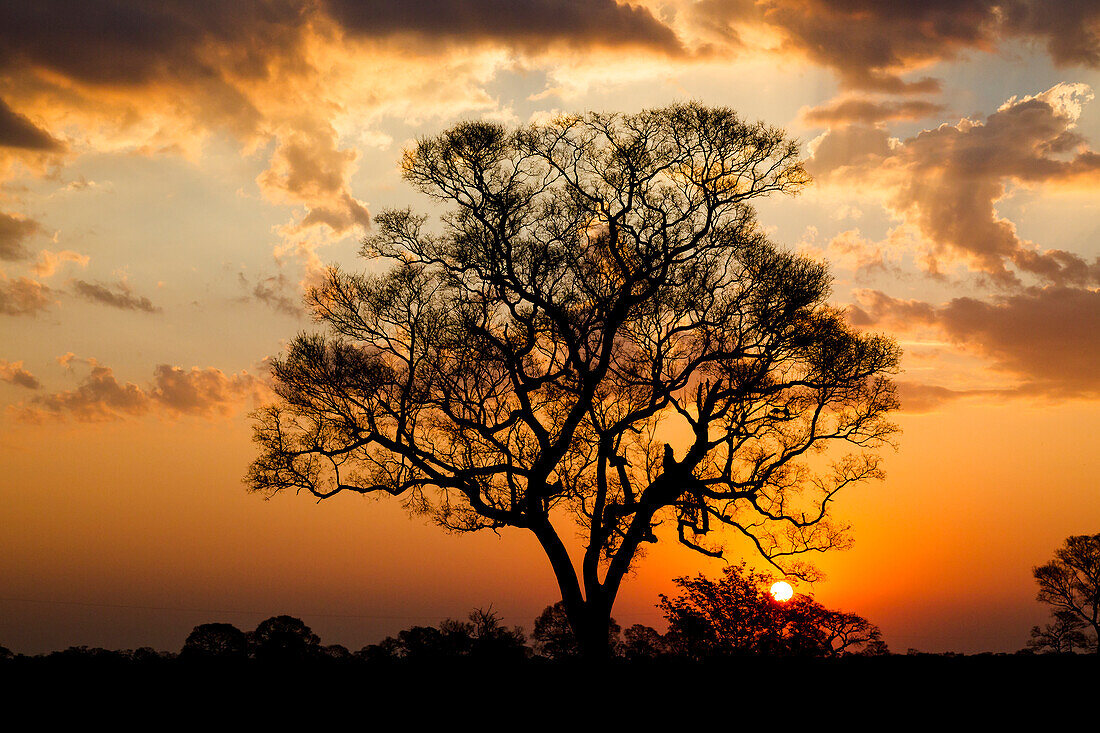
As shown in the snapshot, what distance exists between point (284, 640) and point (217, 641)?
183cm

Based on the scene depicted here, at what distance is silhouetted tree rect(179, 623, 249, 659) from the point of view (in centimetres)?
1909

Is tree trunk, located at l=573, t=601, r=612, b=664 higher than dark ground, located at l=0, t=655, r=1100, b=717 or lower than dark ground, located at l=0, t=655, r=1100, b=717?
higher

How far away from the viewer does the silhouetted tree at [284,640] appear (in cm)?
1964

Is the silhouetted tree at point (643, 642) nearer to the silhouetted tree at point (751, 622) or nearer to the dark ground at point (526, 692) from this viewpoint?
the silhouetted tree at point (751, 622)

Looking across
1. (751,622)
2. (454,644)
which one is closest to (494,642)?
(454,644)

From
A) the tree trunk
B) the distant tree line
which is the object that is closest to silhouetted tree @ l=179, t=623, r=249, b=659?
the distant tree line

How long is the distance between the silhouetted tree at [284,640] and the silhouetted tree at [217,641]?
1.19 feet

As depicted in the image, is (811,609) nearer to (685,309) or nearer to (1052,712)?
(685,309)

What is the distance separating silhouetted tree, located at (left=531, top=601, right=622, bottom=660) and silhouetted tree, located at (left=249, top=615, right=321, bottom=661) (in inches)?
248

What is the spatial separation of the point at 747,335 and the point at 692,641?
435 inches

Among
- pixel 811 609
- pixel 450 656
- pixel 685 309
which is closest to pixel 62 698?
pixel 450 656

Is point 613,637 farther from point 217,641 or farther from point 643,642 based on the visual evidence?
point 217,641

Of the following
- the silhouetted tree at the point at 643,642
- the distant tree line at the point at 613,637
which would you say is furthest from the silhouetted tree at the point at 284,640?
the silhouetted tree at the point at 643,642

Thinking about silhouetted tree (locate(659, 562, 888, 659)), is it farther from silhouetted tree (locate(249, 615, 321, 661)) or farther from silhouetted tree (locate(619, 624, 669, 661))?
silhouetted tree (locate(249, 615, 321, 661))
